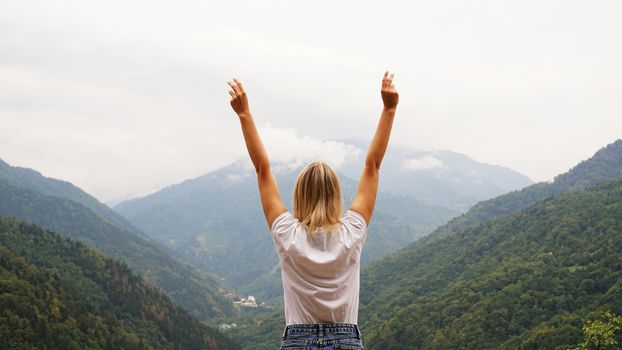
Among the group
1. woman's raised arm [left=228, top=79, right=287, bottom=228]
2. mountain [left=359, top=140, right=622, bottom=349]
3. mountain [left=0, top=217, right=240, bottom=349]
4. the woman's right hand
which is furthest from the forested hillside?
woman's raised arm [left=228, top=79, right=287, bottom=228]

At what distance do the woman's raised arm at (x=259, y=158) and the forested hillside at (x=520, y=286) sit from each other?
231ft

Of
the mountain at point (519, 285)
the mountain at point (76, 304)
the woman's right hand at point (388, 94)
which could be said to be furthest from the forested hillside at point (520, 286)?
the woman's right hand at point (388, 94)

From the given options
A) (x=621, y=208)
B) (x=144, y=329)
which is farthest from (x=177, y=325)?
(x=621, y=208)

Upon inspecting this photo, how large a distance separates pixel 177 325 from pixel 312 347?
449ft

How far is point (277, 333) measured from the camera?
156125mm

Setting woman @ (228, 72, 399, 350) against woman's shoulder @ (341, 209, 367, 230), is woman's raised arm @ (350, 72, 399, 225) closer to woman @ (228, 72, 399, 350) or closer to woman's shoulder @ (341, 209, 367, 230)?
woman's shoulder @ (341, 209, 367, 230)

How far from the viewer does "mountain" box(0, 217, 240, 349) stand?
8531cm

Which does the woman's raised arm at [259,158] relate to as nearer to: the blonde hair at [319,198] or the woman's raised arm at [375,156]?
the blonde hair at [319,198]

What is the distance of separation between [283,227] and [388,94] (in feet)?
5.02

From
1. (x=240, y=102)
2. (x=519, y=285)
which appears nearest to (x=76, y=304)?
(x=519, y=285)

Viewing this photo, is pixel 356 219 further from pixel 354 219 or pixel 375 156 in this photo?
pixel 375 156

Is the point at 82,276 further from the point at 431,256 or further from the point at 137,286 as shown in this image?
the point at 431,256

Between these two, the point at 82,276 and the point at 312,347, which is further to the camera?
the point at 82,276

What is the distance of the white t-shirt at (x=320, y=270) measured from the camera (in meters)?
4.02
